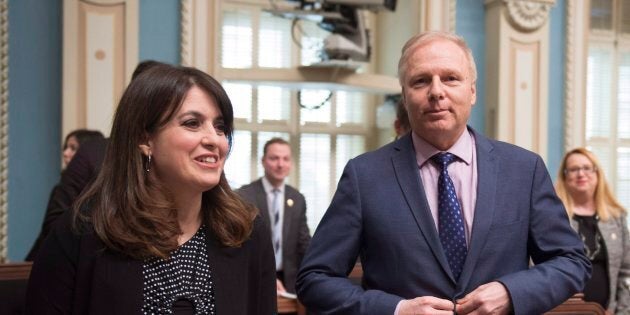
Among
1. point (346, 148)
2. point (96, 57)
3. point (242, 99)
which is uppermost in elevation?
point (96, 57)

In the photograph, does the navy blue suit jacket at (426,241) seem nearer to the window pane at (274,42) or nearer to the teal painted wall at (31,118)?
the teal painted wall at (31,118)

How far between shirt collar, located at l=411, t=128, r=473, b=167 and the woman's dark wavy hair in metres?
0.52

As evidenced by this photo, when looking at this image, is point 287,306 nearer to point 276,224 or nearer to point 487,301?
point 276,224

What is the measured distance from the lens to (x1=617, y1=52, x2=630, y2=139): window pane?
814 cm

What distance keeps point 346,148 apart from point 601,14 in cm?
295

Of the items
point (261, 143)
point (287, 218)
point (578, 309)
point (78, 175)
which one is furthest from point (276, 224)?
point (261, 143)

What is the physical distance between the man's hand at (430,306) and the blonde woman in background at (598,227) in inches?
92.3

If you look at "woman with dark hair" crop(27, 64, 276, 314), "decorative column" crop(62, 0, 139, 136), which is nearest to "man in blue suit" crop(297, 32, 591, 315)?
"woman with dark hair" crop(27, 64, 276, 314)

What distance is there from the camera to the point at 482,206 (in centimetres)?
196

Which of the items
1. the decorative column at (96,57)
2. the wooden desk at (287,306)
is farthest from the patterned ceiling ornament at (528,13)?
the wooden desk at (287,306)

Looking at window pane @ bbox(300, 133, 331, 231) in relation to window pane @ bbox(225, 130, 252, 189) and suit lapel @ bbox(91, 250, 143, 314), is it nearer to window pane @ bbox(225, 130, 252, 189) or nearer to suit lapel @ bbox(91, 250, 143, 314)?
window pane @ bbox(225, 130, 252, 189)

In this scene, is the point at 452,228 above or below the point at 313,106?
below

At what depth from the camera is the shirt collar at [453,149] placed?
2053 millimetres

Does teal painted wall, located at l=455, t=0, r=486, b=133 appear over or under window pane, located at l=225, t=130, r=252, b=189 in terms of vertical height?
over
